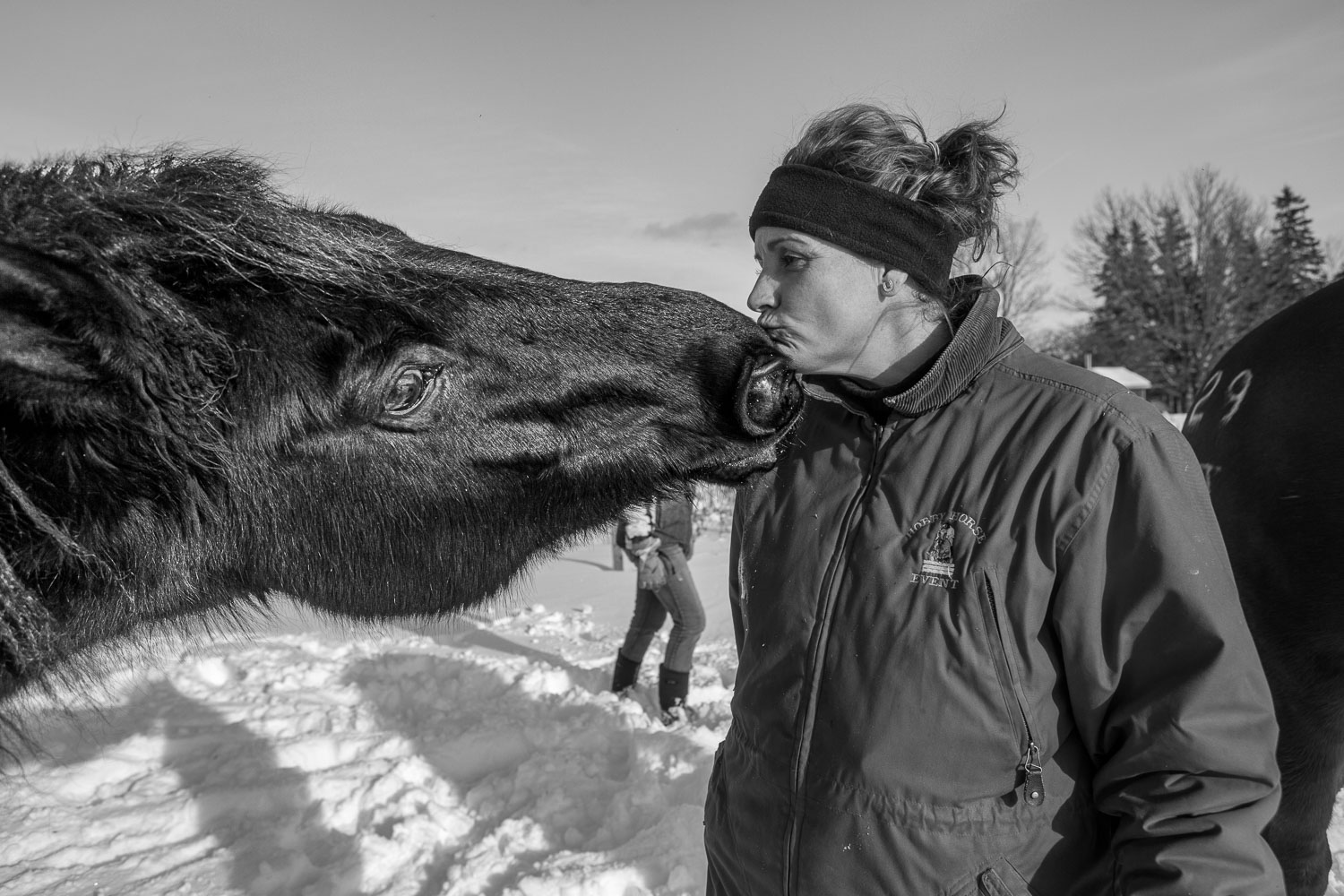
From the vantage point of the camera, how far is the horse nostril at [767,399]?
6.17 ft

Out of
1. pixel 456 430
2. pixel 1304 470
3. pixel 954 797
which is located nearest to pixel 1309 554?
pixel 1304 470

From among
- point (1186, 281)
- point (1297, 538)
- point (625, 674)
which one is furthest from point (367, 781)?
point (1186, 281)

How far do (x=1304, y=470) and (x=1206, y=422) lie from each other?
423mm

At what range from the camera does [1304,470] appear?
278 cm

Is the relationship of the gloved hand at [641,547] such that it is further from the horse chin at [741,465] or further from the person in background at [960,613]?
the person in background at [960,613]

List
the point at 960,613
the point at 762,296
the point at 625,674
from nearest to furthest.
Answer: the point at 960,613 → the point at 762,296 → the point at 625,674

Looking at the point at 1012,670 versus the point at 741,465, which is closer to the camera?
the point at 1012,670

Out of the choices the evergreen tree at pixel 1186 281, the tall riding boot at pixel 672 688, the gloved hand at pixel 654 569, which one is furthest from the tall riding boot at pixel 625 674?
the evergreen tree at pixel 1186 281

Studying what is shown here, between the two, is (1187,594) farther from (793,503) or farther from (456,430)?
(456,430)

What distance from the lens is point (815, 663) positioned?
1.60m

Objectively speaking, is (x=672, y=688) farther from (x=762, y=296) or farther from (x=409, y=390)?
(x=762, y=296)

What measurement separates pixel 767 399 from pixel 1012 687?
31.9 inches

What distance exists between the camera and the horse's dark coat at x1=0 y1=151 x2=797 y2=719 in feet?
5.07

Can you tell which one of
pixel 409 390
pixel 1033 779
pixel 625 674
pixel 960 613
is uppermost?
pixel 409 390
